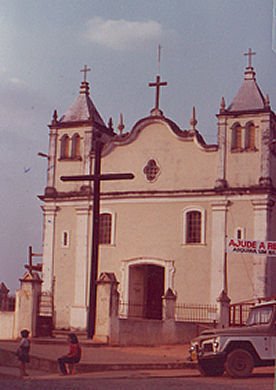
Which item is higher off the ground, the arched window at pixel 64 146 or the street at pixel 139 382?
the arched window at pixel 64 146

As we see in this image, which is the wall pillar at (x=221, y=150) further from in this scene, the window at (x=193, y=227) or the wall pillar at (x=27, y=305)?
the wall pillar at (x=27, y=305)

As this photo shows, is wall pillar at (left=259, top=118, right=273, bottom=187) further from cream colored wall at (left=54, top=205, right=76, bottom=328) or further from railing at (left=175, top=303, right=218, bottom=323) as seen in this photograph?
cream colored wall at (left=54, top=205, right=76, bottom=328)

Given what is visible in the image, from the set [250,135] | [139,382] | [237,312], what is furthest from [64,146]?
[139,382]

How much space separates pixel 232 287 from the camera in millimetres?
26312

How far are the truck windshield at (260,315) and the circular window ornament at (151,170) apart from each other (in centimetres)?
1266

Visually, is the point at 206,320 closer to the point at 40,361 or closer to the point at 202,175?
the point at 202,175

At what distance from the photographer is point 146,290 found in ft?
94.8

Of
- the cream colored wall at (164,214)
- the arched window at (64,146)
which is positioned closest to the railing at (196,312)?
the cream colored wall at (164,214)

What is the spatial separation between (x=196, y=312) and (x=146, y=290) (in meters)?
2.95

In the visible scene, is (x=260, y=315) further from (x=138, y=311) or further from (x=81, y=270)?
(x=81, y=270)

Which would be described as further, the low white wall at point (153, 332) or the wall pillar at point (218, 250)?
the wall pillar at point (218, 250)

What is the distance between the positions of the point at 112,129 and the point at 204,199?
5.54 metres

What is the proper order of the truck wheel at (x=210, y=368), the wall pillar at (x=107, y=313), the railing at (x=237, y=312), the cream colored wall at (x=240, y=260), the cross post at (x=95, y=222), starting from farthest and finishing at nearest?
the cream colored wall at (x=240, y=260)
the railing at (x=237, y=312)
the wall pillar at (x=107, y=313)
the cross post at (x=95, y=222)
the truck wheel at (x=210, y=368)

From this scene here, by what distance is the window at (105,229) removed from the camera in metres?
28.8
